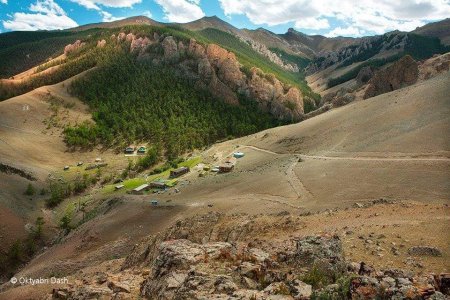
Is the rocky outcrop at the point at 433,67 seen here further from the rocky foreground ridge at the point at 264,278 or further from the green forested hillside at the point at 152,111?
the rocky foreground ridge at the point at 264,278

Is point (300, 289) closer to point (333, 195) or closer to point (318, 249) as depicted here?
point (318, 249)

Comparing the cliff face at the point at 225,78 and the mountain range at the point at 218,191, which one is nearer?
the mountain range at the point at 218,191

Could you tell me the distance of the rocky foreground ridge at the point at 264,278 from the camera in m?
16.2

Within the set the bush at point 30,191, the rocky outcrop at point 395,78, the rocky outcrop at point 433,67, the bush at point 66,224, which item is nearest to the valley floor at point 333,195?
the bush at point 30,191

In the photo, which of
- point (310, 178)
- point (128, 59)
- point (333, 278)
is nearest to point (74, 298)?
point (333, 278)

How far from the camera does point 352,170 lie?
57938mm

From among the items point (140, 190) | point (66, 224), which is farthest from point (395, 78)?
Result: point (66, 224)

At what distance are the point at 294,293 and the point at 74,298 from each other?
14.5 m

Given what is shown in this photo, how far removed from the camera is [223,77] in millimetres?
190625

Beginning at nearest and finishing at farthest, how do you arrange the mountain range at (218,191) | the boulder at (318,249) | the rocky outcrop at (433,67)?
the boulder at (318,249) → the mountain range at (218,191) → the rocky outcrop at (433,67)

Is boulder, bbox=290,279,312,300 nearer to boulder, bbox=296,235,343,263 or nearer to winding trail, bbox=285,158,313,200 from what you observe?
boulder, bbox=296,235,343,263

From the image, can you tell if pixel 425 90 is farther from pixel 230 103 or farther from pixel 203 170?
pixel 230 103

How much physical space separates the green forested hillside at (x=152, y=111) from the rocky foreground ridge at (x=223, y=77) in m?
5.11

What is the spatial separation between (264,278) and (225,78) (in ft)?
577
